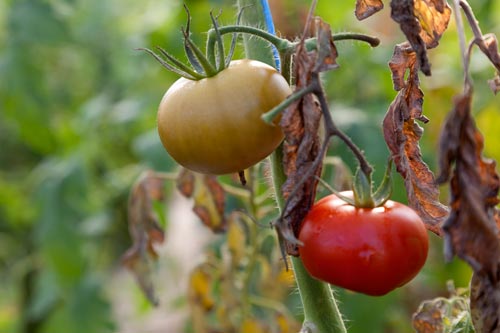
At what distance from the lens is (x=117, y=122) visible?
7.23 ft

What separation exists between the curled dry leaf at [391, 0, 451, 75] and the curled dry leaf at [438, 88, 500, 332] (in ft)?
0.30

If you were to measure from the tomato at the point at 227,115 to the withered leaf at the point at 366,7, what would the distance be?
0.11m

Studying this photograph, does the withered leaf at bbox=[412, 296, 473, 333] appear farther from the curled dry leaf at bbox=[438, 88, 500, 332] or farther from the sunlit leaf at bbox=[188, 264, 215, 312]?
the sunlit leaf at bbox=[188, 264, 215, 312]

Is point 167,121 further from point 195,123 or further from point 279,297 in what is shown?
point 279,297

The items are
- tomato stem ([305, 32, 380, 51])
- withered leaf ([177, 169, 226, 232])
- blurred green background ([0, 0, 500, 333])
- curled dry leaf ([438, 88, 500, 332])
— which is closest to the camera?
curled dry leaf ([438, 88, 500, 332])

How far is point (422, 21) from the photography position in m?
0.78

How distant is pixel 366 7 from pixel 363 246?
24 centimetres

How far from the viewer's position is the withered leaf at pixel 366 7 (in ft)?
2.62

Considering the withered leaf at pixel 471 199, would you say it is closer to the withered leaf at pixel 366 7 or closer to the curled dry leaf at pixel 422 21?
the curled dry leaf at pixel 422 21

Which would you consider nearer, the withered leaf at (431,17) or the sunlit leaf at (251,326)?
the withered leaf at (431,17)

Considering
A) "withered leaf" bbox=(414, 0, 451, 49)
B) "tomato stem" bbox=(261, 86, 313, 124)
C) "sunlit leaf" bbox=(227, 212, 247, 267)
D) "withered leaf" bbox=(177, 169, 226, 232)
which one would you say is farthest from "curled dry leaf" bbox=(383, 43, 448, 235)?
"sunlit leaf" bbox=(227, 212, 247, 267)

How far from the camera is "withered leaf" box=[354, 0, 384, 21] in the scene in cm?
80

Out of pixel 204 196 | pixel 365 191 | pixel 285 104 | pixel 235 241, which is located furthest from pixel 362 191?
pixel 235 241

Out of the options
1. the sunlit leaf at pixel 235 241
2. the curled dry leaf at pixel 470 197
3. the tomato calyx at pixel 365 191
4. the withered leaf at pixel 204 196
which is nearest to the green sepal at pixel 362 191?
the tomato calyx at pixel 365 191
